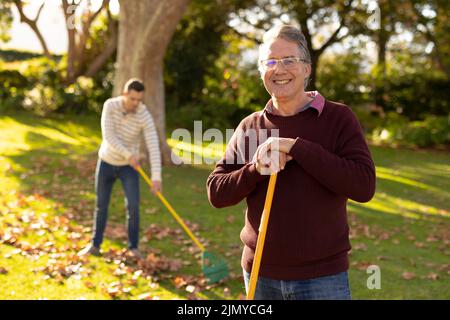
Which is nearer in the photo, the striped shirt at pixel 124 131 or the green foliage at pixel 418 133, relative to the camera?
the striped shirt at pixel 124 131

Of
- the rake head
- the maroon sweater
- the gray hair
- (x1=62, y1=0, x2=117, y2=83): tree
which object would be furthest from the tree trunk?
(x1=62, y1=0, x2=117, y2=83): tree

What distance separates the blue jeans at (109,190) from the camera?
23.7 feet

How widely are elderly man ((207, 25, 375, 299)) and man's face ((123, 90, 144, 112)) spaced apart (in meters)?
4.03

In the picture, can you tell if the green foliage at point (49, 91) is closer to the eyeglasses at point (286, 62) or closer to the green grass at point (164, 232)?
the green grass at point (164, 232)

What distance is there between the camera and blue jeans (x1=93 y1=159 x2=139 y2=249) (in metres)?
7.23

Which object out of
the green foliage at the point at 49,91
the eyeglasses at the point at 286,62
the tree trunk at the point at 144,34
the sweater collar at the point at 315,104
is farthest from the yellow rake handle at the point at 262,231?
the green foliage at the point at 49,91

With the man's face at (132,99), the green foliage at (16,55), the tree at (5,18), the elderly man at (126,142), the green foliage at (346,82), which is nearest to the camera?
the man's face at (132,99)

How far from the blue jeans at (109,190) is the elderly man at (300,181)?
4.24 meters

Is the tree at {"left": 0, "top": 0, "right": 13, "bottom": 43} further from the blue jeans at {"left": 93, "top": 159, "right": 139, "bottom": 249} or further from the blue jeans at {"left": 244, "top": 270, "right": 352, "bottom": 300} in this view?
the blue jeans at {"left": 244, "top": 270, "right": 352, "bottom": 300}

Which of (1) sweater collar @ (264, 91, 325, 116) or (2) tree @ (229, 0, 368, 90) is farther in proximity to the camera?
(2) tree @ (229, 0, 368, 90)

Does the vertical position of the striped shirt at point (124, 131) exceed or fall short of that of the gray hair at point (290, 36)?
it falls short

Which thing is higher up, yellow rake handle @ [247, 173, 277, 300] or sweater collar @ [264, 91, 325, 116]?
sweater collar @ [264, 91, 325, 116]
